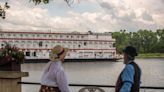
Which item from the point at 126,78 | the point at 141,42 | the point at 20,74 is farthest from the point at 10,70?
the point at 141,42

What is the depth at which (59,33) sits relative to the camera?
93438 millimetres

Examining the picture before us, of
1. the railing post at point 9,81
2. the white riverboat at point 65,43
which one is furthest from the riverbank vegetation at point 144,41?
the railing post at point 9,81

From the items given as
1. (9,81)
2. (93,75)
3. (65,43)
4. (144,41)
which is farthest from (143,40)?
(9,81)

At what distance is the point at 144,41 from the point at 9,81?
4903 inches

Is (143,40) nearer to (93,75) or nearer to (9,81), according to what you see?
(93,75)

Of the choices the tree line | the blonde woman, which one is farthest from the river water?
the tree line

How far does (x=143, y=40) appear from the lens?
428ft

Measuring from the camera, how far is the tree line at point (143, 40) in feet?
416

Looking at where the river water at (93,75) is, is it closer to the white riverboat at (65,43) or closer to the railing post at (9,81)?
the white riverboat at (65,43)

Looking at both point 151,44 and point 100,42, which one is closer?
point 100,42

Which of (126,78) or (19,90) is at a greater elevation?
(126,78)

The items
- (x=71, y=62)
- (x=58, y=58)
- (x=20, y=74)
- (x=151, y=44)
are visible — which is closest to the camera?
(x=58, y=58)

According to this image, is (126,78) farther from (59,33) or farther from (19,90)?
(59,33)

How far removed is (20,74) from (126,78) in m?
2.68
